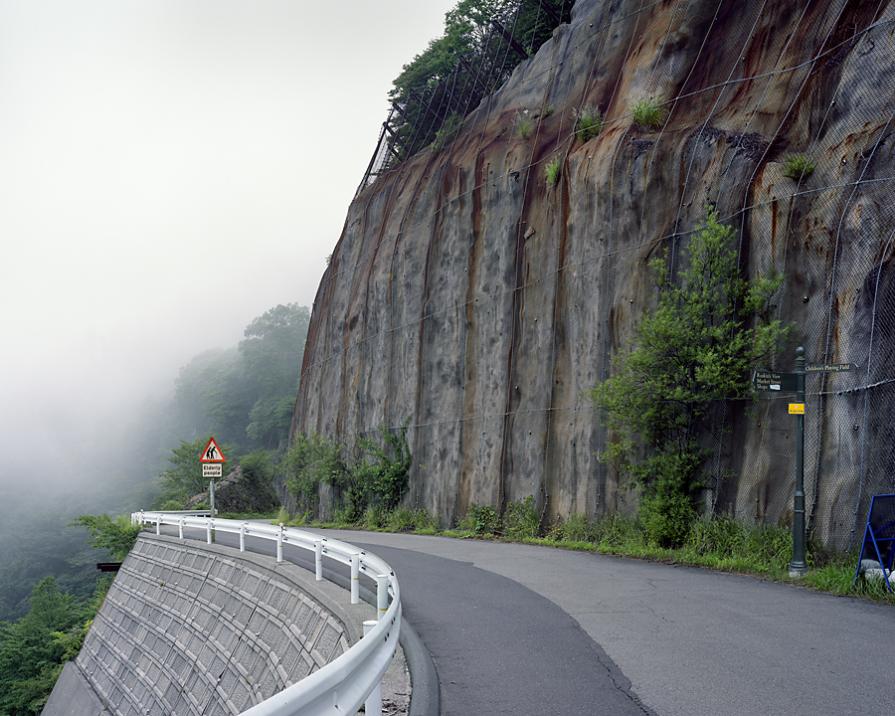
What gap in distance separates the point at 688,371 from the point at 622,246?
4.74 metres

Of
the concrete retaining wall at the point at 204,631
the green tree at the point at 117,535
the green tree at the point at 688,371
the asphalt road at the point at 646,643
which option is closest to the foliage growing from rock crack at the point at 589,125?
the green tree at the point at 688,371

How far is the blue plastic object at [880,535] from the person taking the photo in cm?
1092

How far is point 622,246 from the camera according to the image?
19.5 m

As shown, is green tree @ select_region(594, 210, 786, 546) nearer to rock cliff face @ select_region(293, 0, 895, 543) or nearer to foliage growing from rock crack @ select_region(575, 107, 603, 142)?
rock cliff face @ select_region(293, 0, 895, 543)

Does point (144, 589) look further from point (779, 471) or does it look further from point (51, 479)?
point (51, 479)

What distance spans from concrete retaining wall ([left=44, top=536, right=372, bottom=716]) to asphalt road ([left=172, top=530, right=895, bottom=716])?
134 cm

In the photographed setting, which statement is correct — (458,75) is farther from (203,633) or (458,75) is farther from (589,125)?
(203,633)

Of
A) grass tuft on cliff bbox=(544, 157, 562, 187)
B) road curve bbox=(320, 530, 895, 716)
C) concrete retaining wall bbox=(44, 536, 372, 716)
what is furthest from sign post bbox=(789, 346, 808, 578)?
grass tuft on cliff bbox=(544, 157, 562, 187)

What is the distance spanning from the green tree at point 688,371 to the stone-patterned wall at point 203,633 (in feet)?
23.7

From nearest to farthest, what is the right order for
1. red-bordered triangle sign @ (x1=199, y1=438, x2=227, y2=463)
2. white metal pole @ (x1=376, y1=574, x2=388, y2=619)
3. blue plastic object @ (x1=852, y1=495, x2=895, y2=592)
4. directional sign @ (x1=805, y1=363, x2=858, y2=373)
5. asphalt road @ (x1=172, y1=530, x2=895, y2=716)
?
asphalt road @ (x1=172, y1=530, x2=895, y2=716)
white metal pole @ (x1=376, y1=574, x2=388, y2=619)
blue plastic object @ (x1=852, y1=495, x2=895, y2=592)
directional sign @ (x1=805, y1=363, x2=858, y2=373)
red-bordered triangle sign @ (x1=199, y1=438, x2=227, y2=463)

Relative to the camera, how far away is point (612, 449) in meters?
17.5

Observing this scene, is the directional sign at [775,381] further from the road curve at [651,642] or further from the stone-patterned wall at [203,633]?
the stone-patterned wall at [203,633]

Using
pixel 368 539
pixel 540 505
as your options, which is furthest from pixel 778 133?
pixel 368 539

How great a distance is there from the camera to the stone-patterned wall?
10.7 metres
